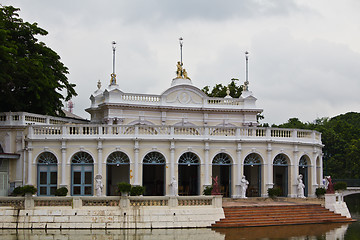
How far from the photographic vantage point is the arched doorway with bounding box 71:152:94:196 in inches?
1155

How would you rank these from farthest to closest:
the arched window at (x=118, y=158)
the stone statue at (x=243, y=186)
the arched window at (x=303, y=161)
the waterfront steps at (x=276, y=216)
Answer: the arched window at (x=303, y=161)
the stone statue at (x=243, y=186)
the arched window at (x=118, y=158)
the waterfront steps at (x=276, y=216)

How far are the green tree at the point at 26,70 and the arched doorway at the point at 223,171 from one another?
10.9 m

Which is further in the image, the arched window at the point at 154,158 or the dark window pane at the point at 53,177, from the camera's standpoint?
the arched window at the point at 154,158

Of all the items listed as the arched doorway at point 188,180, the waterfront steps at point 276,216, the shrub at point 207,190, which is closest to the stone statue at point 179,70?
the arched doorway at point 188,180

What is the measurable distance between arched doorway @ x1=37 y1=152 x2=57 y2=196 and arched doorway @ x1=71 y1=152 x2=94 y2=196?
104cm

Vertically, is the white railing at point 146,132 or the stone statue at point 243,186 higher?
the white railing at point 146,132

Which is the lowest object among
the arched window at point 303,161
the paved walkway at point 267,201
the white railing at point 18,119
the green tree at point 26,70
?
the paved walkway at point 267,201

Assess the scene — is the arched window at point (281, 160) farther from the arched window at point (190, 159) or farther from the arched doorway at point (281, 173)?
the arched window at point (190, 159)

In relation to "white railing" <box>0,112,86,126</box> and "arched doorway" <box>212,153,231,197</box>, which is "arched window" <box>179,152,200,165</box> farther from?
"white railing" <box>0,112,86,126</box>

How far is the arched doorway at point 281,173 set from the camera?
32.0 m

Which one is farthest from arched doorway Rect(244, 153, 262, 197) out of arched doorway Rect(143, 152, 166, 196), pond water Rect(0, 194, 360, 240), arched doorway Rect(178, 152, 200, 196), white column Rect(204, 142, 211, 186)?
pond water Rect(0, 194, 360, 240)

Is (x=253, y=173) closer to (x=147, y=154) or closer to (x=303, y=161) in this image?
(x=303, y=161)

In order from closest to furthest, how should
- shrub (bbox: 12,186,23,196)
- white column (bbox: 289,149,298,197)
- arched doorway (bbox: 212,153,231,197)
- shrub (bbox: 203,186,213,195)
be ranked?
shrub (bbox: 12,186,23,196), shrub (bbox: 203,186,213,195), arched doorway (bbox: 212,153,231,197), white column (bbox: 289,149,298,197)

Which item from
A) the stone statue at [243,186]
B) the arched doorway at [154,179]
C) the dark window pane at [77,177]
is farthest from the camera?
the arched doorway at [154,179]
